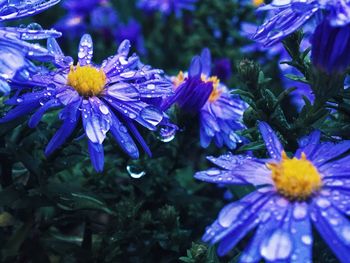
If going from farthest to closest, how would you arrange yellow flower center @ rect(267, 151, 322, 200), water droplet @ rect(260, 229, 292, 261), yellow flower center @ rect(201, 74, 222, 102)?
1. yellow flower center @ rect(201, 74, 222, 102)
2. yellow flower center @ rect(267, 151, 322, 200)
3. water droplet @ rect(260, 229, 292, 261)

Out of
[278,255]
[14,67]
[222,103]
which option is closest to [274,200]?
[278,255]

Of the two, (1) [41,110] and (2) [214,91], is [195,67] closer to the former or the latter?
(2) [214,91]

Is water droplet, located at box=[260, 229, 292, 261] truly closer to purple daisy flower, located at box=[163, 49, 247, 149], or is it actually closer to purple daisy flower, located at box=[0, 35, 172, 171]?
purple daisy flower, located at box=[0, 35, 172, 171]

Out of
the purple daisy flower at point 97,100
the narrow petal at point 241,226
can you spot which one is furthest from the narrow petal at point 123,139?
the narrow petal at point 241,226

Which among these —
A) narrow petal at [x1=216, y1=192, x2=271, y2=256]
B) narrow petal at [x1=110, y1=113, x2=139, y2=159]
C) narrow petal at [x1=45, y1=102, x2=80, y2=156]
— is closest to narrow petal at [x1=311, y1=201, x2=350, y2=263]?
narrow petal at [x1=216, y1=192, x2=271, y2=256]

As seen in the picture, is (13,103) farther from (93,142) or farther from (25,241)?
(25,241)

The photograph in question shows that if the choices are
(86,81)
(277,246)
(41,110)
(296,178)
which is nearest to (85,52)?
(86,81)

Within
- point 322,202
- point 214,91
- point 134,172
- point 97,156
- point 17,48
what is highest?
point 17,48
